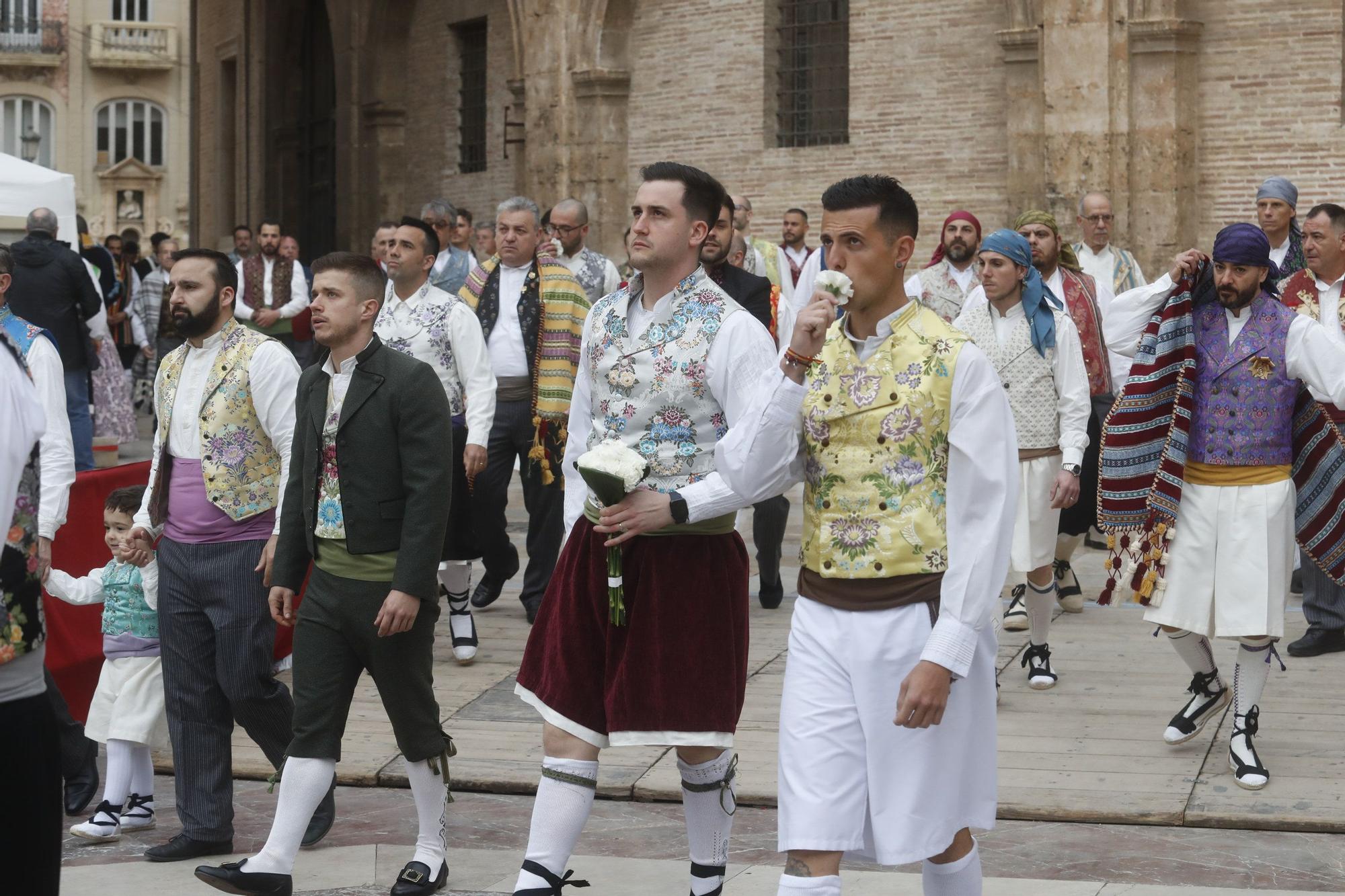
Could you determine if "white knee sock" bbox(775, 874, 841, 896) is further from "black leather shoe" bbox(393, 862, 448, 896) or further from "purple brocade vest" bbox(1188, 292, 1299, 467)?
"purple brocade vest" bbox(1188, 292, 1299, 467)

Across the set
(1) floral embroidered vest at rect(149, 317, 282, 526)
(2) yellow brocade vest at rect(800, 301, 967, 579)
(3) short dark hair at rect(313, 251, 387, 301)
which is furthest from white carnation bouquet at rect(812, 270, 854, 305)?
(1) floral embroidered vest at rect(149, 317, 282, 526)

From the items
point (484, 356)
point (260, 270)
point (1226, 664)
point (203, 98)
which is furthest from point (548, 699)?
point (203, 98)

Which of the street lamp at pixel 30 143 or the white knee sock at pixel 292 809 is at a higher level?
the street lamp at pixel 30 143

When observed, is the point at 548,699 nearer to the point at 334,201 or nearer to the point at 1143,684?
the point at 1143,684

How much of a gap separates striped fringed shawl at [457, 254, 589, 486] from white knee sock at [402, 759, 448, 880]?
3752 mm

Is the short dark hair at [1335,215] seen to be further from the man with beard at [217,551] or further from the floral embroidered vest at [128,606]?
the floral embroidered vest at [128,606]

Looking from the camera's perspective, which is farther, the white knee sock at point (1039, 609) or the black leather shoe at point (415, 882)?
the white knee sock at point (1039, 609)

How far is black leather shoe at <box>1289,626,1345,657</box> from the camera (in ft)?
28.6

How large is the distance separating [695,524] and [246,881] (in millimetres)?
1636

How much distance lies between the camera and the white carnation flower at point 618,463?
4594 millimetres

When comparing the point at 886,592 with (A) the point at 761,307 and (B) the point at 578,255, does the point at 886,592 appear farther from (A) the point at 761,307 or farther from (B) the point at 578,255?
(B) the point at 578,255

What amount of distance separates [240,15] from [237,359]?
26.8 meters

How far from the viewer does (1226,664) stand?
841cm

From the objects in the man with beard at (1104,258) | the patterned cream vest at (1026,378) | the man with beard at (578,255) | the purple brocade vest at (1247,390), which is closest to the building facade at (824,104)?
the man with beard at (1104,258)
